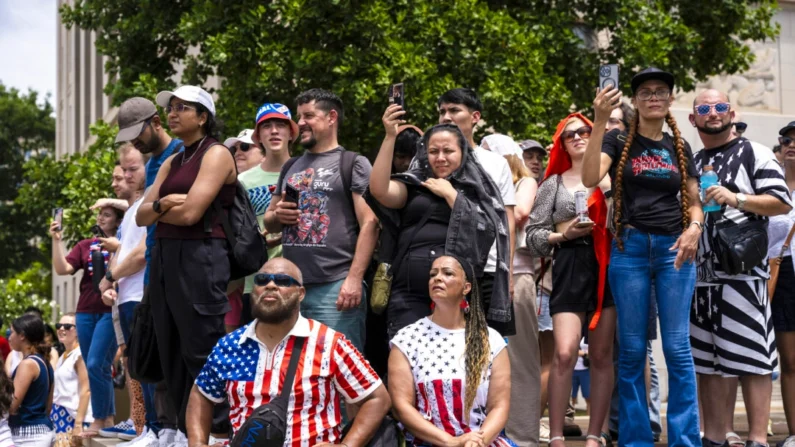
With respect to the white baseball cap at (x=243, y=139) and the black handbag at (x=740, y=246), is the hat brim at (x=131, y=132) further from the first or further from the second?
the black handbag at (x=740, y=246)

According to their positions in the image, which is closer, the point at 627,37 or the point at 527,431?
the point at 527,431

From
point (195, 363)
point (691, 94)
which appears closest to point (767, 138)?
point (691, 94)

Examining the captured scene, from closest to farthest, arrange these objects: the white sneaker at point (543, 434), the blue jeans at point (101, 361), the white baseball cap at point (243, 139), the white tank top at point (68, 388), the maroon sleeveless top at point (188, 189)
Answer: the maroon sleeveless top at point (188, 189), the white sneaker at point (543, 434), the white baseball cap at point (243, 139), the blue jeans at point (101, 361), the white tank top at point (68, 388)

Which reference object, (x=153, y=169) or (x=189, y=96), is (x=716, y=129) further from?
(x=153, y=169)

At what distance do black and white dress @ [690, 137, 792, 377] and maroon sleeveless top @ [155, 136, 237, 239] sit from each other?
294 cm

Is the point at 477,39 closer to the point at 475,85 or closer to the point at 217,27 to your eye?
the point at 475,85

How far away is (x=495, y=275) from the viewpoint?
21.2ft

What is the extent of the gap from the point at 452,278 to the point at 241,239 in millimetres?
1295

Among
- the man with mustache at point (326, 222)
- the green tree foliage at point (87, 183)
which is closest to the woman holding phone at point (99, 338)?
the man with mustache at point (326, 222)

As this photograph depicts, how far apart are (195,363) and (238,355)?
59 cm

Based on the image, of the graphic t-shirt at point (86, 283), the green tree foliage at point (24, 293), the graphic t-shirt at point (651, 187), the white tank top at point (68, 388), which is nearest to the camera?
the graphic t-shirt at point (651, 187)

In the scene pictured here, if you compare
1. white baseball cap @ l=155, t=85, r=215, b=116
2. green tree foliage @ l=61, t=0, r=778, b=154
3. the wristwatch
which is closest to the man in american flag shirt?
white baseball cap @ l=155, t=85, r=215, b=116

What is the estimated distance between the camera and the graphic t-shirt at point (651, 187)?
6512 millimetres

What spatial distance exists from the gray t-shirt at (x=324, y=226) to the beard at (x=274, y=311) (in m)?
1.00
